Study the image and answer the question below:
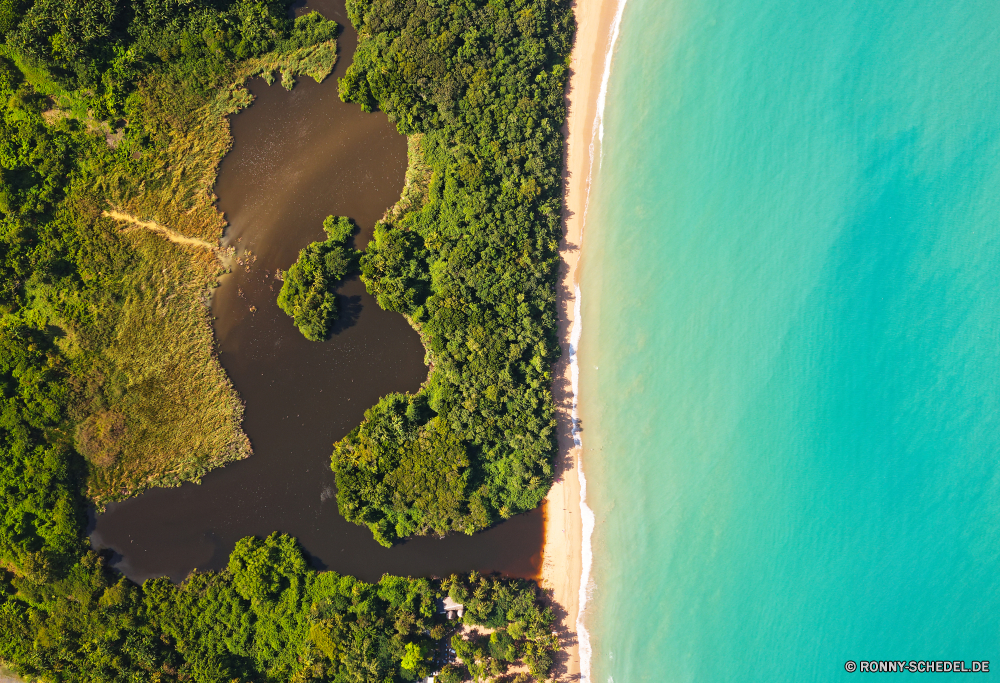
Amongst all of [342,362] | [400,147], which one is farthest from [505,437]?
[400,147]

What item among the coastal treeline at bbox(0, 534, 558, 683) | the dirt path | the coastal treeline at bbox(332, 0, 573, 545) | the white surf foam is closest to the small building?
the coastal treeline at bbox(0, 534, 558, 683)

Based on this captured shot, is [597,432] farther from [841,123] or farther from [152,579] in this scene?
[152,579]

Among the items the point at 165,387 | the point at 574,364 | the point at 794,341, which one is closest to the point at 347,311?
the point at 165,387

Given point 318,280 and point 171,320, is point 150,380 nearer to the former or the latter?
point 171,320

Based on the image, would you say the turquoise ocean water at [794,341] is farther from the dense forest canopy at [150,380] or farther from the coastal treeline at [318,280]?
the coastal treeline at [318,280]

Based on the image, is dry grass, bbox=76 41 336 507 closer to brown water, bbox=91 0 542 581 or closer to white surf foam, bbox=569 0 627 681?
brown water, bbox=91 0 542 581

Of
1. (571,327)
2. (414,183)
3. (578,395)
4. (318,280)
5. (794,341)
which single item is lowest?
(578,395)
